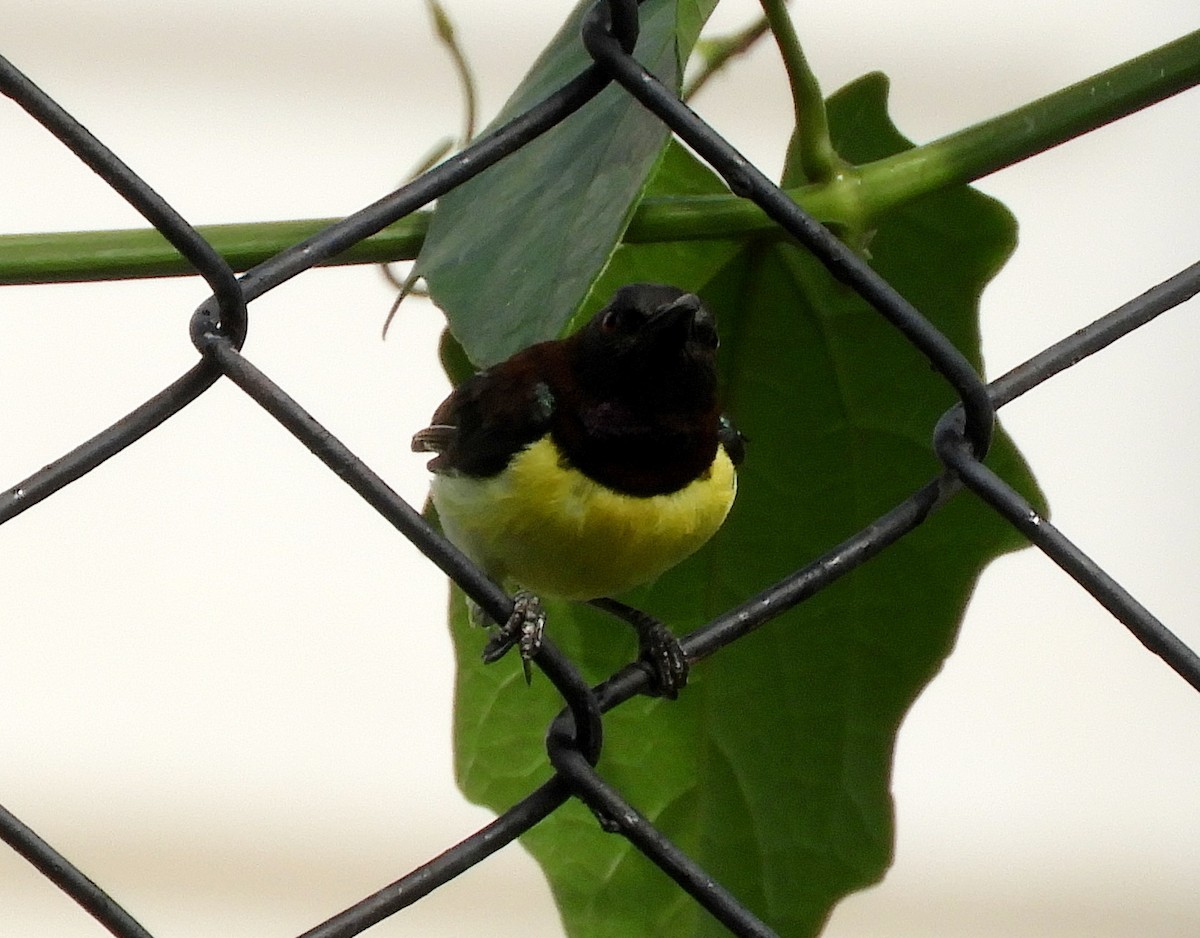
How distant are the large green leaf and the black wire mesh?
0.28 meters

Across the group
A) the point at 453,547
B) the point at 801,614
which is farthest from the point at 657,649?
the point at 453,547

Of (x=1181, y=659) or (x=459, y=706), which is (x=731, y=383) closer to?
(x=459, y=706)

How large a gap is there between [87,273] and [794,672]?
19.1 inches

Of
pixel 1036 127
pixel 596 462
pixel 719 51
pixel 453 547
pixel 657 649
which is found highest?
pixel 719 51

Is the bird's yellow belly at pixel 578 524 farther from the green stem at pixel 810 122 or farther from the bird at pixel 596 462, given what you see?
the green stem at pixel 810 122

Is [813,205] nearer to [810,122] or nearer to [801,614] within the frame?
[810,122]

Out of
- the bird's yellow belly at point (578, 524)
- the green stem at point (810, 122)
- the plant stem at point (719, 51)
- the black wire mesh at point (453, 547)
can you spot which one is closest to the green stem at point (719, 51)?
the plant stem at point (719, 51)

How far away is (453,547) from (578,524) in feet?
1.56

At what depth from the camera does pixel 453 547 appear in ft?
1.65

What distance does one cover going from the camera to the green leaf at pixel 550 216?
669 mm

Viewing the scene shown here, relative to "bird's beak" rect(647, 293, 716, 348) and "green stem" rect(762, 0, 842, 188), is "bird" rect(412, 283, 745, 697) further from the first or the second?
"green stem" rect(762, 0, 842, 188)

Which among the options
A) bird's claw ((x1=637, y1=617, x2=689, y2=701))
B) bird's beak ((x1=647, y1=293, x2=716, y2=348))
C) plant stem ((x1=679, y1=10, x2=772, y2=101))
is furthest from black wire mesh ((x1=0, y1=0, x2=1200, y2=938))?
plant stem ((x1=679, y1=10, x2=772, y2=101))

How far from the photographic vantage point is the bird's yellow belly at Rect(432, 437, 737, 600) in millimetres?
954

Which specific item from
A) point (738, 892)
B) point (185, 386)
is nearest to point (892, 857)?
point (738, 892)
